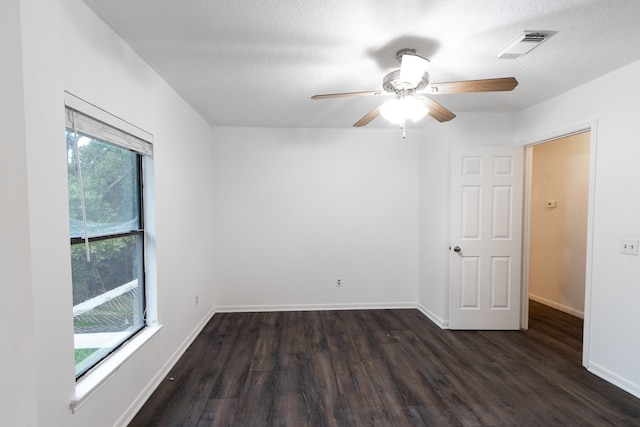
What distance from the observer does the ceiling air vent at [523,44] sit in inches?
63.7

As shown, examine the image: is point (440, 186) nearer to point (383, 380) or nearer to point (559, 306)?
point (383, 380)

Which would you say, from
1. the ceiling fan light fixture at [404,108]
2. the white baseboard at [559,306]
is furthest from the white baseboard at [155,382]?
the white baseboard at [559,306]

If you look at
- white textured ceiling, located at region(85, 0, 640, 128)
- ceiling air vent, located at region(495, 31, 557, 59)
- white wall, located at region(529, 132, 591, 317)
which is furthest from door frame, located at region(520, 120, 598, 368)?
ceiling air vent, located at region(495, 31, 557, 59)

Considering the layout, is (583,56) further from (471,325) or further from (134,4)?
(134,4)

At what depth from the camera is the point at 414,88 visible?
1843 millimetres

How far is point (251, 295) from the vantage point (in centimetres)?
356

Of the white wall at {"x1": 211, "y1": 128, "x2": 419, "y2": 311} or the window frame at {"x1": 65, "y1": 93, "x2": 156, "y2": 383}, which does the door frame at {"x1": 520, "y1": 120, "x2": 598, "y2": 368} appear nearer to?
the white wall at {"x1": 211, "y1": 128, "x2": 419, "y2": 311}

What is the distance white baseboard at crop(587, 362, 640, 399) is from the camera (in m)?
1.96

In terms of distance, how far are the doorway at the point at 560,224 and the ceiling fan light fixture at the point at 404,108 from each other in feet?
7.86

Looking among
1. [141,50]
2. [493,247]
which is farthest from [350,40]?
[493,247]

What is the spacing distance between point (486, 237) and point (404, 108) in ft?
6.62

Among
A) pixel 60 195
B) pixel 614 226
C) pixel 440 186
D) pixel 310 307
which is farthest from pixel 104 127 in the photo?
pixel 614 226

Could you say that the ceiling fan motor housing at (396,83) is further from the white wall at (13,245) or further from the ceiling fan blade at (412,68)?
the white wall at (13,245)

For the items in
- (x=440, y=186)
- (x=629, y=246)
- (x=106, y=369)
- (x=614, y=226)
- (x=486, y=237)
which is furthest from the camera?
(x=440, y=186)
